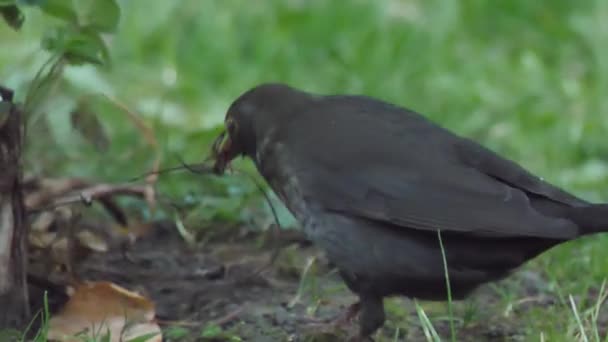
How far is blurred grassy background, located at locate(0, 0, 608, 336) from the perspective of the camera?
272 inches

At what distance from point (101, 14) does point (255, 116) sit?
58 cm

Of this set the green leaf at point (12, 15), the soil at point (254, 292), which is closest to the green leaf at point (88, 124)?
the soil at point (254, 292)

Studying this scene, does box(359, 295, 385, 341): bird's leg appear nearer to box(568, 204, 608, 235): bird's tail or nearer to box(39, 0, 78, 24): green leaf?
box(568, 204, 608, 235): bird's tail

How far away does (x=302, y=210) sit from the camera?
384cm

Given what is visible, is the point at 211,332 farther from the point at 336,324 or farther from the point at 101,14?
the point at 101,14

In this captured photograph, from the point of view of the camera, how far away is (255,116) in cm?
407

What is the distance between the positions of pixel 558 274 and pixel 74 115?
179cm

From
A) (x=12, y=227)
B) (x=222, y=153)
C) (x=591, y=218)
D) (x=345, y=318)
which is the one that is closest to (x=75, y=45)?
(x=12, y=227)

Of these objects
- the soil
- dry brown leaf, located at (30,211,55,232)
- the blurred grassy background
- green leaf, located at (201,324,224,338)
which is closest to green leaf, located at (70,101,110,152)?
dry brown leaf, located at (30,211,55,232)

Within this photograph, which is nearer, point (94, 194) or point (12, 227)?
point (12, 227)

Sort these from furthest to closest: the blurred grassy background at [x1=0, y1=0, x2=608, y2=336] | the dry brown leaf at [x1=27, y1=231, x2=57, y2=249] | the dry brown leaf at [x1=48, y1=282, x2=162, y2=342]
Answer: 1. the blurred grassy background at [x1=0, y1=0, x2=608, y2=336]
2. the dry brown leaf at [x1=27, y1=231, x2=57, y2=249]
3. the dry brown leaf at [x1=48, y1=282, x2=162, y2=342]

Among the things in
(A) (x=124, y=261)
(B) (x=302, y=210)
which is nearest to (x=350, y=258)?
(B) (x=302, y=210)

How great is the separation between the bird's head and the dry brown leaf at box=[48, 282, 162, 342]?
0.57 meters

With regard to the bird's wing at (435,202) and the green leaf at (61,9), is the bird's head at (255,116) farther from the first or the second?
the green leaf at (61,9)
